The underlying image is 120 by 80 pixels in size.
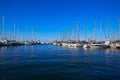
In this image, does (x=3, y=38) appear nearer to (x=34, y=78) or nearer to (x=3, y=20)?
(x=3, y=20)

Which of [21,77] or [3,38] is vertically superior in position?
[3,38]

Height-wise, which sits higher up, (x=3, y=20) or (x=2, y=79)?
(x=3, y=20)

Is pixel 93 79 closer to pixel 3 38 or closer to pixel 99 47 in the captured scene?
pixel 99 47

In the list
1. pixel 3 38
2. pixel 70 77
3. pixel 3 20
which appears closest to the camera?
pixel 70 77

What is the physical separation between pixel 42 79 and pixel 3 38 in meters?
115

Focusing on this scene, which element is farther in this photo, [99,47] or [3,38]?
[3,38]

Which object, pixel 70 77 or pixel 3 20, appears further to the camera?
pixel 3 20

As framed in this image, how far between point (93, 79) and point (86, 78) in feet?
3.17

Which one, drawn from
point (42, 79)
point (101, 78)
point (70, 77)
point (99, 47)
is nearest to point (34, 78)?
point (42, 79)

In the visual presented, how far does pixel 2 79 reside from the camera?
20.9 m

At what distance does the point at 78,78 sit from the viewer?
21.8 m

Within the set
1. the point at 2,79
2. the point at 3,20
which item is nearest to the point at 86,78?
the point at 2,79

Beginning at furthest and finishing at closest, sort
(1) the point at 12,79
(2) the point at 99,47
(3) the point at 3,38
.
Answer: (3) the point at 3,38 → (2) the point at 99,47 → (1) the point at 12,79

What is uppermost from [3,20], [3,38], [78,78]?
[3,20]
